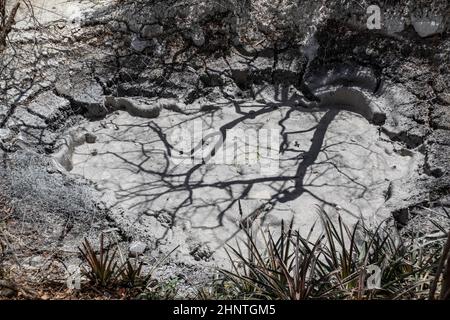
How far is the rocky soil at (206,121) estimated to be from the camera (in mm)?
3889

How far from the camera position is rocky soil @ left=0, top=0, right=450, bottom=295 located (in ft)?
12.8

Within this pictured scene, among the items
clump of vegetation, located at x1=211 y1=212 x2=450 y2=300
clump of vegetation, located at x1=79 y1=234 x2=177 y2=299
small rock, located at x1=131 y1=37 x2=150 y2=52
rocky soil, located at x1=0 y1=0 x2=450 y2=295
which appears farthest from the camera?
small rock, located at x1=131 y1=37 x2=150 y2=52

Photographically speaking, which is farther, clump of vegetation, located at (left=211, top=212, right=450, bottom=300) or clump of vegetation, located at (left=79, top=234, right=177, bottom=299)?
clump of vegetation, located at (left=79, top=234, right=177, bottom=299)

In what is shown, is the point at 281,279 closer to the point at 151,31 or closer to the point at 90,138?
the point at 90,138

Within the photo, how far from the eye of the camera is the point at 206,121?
505 centimetres

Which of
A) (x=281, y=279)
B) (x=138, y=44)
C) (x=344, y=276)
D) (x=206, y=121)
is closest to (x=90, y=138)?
(x=206, y=121)

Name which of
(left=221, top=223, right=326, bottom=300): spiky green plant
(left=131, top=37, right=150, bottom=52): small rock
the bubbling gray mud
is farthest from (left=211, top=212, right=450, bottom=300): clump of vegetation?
(left=131, top=37, right=150, bottom=52): small rock

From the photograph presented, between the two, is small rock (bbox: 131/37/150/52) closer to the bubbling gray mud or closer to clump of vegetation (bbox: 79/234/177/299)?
the bubbling gray mud

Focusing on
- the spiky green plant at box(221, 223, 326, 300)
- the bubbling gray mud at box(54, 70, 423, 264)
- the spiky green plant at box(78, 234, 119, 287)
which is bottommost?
the spiky green plant at box(221, 223, 326, 300)

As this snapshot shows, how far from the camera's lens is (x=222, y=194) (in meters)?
4.33

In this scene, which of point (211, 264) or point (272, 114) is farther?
point (272, 114)

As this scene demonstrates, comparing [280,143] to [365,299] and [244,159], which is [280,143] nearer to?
[244,159]

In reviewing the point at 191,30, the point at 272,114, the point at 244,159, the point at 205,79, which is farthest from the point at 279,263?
the point at 191,30

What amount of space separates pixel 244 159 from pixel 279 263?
185 cm
